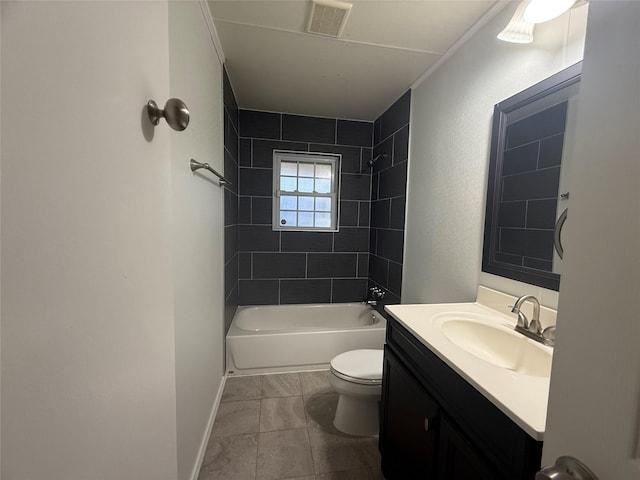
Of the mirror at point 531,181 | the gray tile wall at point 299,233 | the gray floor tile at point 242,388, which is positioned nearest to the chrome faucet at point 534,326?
the mirror at point 531,181

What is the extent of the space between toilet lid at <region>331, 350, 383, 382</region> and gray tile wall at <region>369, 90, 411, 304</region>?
25.5 inches

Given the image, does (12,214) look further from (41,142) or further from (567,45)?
(567,45)

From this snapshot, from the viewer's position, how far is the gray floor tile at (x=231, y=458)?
142cm

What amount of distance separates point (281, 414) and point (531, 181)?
198cm

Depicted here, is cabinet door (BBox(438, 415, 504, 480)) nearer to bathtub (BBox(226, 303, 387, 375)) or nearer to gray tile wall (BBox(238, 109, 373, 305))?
bathtub (BBox(226, 303, 387, 375))

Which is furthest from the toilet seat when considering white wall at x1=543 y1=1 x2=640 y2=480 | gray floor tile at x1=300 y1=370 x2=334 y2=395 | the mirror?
white wall at x1=543 y1=1 x2=640 y2=480

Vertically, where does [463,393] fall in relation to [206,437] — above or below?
above

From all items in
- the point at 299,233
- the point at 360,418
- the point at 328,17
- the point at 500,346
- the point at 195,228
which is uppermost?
the point at 328,17

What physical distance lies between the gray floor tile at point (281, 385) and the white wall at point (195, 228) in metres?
0.40

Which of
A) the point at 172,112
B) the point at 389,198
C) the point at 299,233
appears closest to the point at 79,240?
the point at 172,112

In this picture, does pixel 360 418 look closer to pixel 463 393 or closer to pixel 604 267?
pixel 463 393

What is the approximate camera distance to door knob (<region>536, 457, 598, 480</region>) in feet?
1.13

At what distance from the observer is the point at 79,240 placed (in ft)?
1.26

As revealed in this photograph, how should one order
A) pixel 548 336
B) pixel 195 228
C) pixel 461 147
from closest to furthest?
1. pixel 548 336
2. pixel 195 228
3. pixel 461 147
